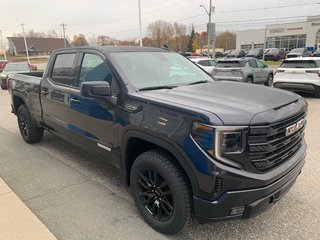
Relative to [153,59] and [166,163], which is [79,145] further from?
[166,163]

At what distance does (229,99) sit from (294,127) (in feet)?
2.25

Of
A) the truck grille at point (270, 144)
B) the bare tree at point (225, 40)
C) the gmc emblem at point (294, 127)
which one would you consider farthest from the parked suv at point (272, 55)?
the bare tree at point (225, 40)

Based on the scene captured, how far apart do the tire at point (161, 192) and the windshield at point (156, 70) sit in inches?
35.4

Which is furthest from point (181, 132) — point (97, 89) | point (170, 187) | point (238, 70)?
point (238, 70)

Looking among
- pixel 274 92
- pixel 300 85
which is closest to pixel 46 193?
pixel 274 92

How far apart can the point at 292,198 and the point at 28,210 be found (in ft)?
10.2

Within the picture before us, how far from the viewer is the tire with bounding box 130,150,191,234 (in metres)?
2.74

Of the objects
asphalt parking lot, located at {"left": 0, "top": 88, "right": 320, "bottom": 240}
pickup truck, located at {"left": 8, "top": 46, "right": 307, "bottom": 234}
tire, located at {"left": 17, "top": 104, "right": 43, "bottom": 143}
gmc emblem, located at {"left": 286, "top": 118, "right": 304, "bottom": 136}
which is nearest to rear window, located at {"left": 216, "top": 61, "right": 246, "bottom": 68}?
asphalt parking lot, located at {"left": 0, "top": 88, "right": 320, "bottom": 240}

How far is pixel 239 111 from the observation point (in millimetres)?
2553

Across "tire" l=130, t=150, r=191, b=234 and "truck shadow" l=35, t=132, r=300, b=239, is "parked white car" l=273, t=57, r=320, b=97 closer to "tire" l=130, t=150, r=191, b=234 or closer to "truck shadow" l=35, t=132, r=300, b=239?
"truck shadow" l=35, t=132, r=300, b=239

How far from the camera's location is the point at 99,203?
3.69 meters

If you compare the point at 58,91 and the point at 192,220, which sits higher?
the point at 58,91

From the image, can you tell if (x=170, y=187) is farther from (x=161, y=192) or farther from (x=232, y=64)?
(x=232, y=64)

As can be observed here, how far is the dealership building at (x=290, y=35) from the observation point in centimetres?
5933
